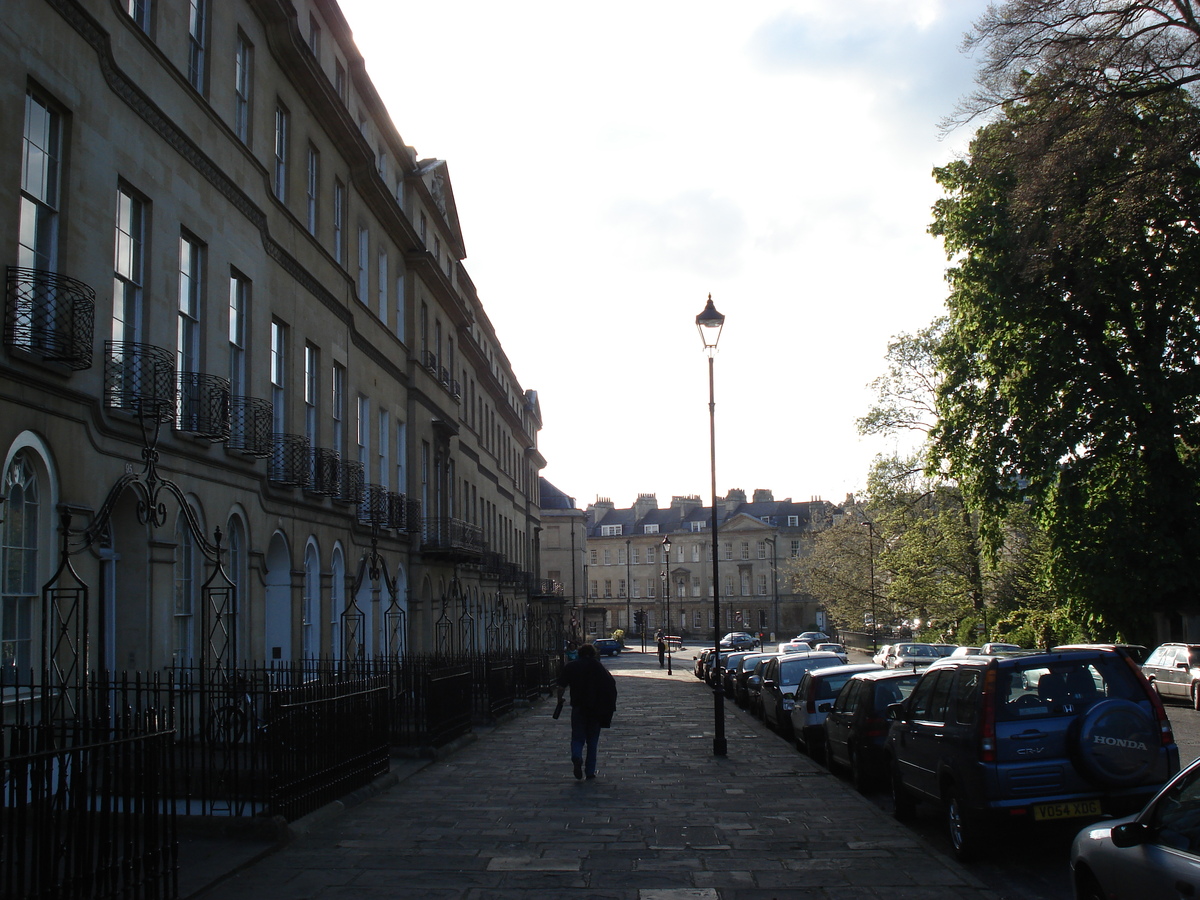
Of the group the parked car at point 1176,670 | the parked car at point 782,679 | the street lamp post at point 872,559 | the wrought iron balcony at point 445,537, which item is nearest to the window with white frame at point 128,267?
the parked car at point 782,679

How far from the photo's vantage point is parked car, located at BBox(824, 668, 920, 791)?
13859 millimetres

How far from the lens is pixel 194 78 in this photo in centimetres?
1770

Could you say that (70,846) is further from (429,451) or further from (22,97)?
(429,451)

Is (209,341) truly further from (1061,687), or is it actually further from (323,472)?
(1061,687)

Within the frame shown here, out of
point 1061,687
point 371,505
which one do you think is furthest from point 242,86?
point 1061,687

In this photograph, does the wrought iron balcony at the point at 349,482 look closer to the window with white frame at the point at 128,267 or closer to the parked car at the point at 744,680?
the window with white frame at the point at 128,267

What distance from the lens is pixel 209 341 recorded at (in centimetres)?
1762

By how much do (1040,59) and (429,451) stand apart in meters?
20.2

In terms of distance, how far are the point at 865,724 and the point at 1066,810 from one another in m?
5.03

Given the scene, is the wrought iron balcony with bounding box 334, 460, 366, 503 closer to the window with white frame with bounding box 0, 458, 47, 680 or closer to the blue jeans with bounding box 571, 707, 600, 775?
the blue jeans with bounding box 571, 707, 600, 775

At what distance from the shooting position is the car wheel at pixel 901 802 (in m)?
11.6

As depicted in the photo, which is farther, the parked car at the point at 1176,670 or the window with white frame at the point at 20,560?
the parked car at the point at 1176,670

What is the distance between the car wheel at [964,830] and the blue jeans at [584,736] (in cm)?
575

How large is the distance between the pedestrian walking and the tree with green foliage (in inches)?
589
